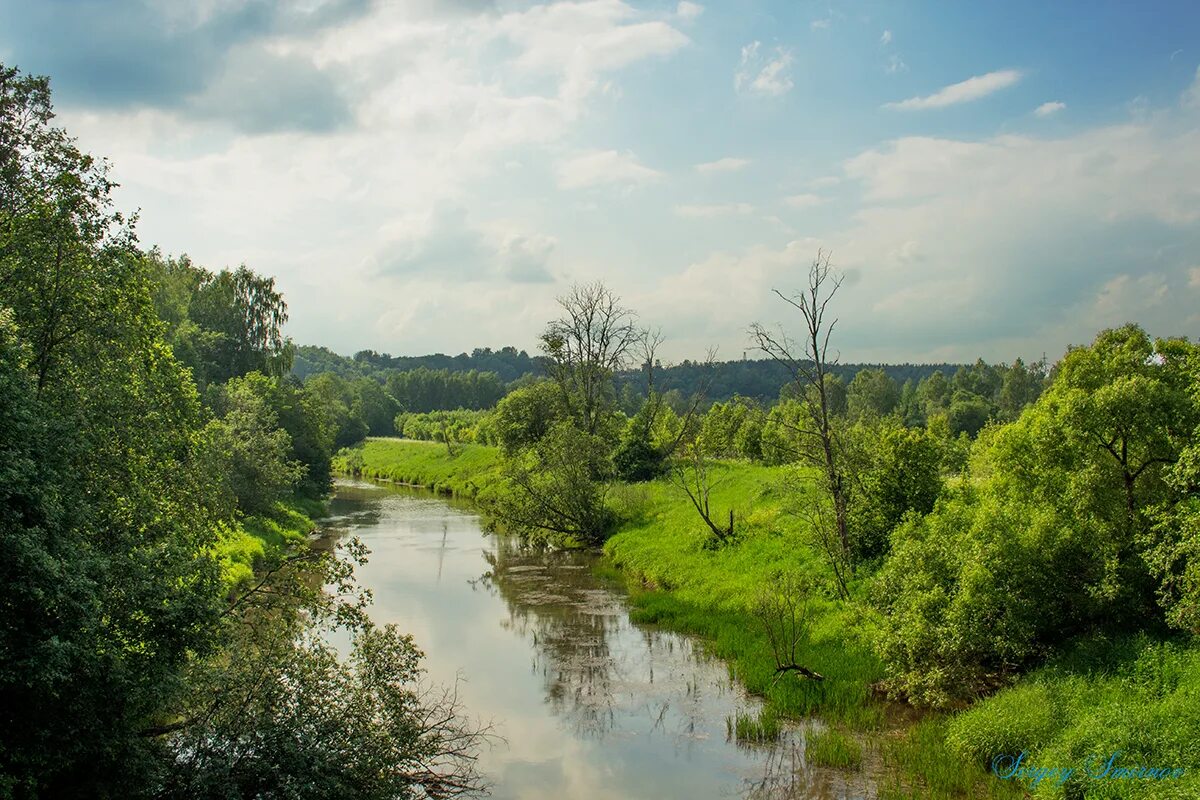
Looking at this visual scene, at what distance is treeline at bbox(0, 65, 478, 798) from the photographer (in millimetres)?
9539

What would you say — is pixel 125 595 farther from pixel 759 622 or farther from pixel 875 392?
pixel 875 392

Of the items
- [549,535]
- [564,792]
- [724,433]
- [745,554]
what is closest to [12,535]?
[564,792]

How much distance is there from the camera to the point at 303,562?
48.5ft

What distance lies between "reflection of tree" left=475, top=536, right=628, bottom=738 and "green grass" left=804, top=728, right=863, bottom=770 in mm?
4442

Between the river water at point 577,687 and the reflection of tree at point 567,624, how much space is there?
5 cm

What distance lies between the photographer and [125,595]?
431 inches

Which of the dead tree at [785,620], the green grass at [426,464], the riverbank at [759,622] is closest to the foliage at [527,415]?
the green grass at [426,464]

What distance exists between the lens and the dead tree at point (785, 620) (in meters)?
A: 19.4

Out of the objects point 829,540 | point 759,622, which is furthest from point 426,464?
point 759,622

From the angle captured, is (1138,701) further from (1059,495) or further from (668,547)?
(668,547)

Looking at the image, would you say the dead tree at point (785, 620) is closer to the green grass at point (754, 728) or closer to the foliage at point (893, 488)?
the green grass at point (754, 728)

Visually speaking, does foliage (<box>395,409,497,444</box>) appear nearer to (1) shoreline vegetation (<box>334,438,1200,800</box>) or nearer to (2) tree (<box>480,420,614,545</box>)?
(2) tree (<box>480,420,614,545</box>)

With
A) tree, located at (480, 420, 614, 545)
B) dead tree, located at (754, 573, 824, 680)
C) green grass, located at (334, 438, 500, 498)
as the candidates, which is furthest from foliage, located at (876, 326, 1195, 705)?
green grass, located at (334, 438, 500, 498)

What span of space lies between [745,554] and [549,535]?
1427 cm
